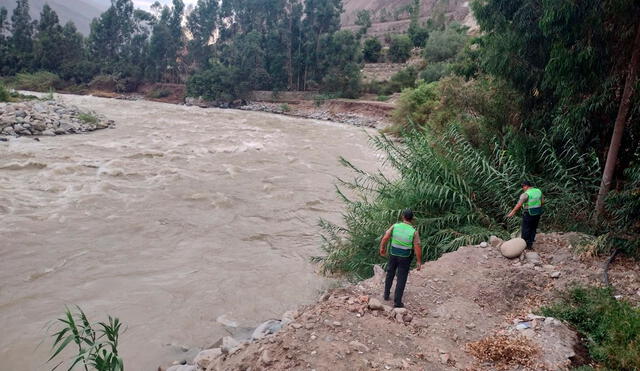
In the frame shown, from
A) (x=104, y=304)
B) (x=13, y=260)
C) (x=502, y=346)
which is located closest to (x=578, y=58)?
(x=502, y=346)

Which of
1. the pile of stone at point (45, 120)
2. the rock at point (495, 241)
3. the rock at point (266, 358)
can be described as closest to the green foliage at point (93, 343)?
the rock at point (266, 358)

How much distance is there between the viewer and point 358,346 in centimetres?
423

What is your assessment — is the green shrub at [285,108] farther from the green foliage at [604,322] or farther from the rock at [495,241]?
the green foliage at [604,322]

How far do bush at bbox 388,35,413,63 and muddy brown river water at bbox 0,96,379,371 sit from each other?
1751 inches

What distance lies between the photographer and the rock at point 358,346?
13.8 feet

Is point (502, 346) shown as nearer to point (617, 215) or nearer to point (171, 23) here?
point (617, 215)

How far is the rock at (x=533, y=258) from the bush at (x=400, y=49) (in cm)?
5888

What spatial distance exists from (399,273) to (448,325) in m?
0.81

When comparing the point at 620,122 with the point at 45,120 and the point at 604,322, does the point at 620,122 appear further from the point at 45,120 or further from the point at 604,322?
the point at 45,120

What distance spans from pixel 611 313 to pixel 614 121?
4.49 metres

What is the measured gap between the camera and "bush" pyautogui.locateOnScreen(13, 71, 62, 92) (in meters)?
57.8

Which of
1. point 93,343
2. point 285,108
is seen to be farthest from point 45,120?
point 285,108

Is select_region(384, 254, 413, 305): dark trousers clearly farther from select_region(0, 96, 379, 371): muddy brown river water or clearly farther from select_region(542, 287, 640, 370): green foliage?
select_region(0, 96, 379, 371): muddy brown river water

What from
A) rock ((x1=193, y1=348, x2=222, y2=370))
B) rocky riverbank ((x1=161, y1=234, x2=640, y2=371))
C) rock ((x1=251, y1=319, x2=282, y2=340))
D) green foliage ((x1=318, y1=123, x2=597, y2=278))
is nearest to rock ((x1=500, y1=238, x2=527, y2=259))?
rocky riverbank ((x1=161, y1=234, x2=640, y2=371))
